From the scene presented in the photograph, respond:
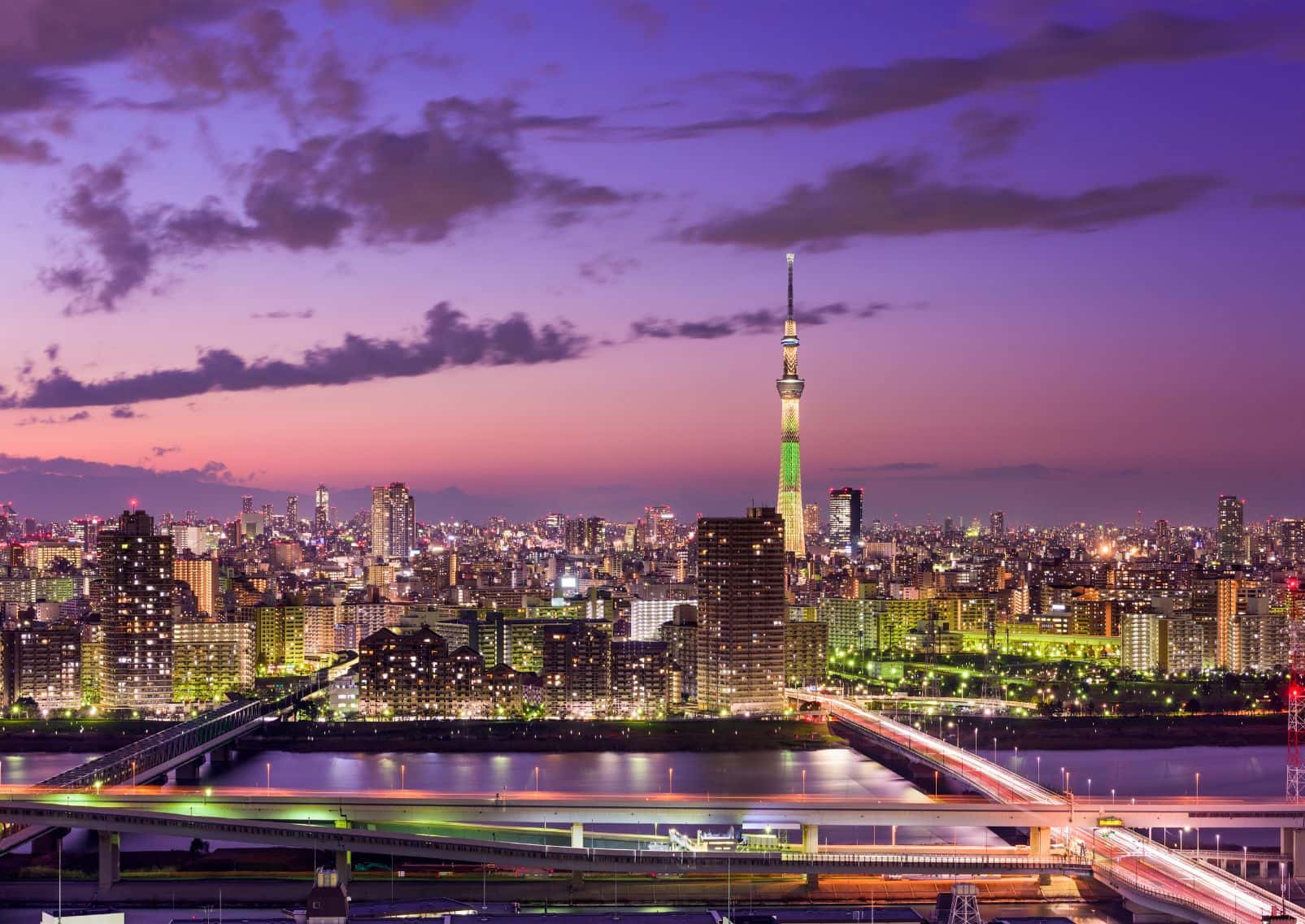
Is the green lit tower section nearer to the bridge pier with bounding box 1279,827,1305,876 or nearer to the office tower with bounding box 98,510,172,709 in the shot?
the office tower with bounding box 98,510,172,709

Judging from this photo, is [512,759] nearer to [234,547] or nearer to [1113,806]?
[1113,806]

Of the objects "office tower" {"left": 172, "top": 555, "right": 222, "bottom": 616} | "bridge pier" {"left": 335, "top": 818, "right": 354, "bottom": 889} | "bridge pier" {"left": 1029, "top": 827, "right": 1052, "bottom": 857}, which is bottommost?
"bridge pier" {"left": 335, "top": 818, "right": 354, "bottom": 889}

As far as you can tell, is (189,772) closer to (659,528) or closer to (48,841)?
(48,841)

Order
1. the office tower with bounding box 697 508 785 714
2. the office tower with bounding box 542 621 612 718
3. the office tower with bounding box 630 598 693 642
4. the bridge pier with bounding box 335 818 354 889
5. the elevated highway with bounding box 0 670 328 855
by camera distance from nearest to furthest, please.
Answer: the bridge pier with bounding box 335 818 354 889 → the elevated highway with bounding box 0 670 328 855 → the office tower with bounding box 697 508 785 714 → the office tower with bounding box 542 621 612 718 → the office tower with bounding box 630 598 693 642

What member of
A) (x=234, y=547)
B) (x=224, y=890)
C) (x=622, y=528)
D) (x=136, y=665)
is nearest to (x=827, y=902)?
(x=224, y=890)

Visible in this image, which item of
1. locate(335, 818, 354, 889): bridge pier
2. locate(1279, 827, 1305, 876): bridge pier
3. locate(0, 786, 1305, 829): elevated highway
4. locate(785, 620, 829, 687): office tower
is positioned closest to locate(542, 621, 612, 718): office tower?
locate(785, 620, 829, 687): office tower

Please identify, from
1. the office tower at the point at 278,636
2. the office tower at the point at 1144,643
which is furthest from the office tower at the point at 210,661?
the office tower at the point at 1144,643
